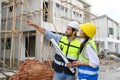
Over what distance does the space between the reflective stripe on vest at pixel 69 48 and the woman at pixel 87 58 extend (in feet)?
1.03

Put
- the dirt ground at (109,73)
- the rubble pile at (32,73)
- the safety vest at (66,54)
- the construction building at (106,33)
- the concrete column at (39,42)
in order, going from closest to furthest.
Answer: the safety vest at (66,54) → the rubble pile at (32,73) → the dirt ground at (109,73) → the concrete column at (39,42) → the construction building at (106,33)

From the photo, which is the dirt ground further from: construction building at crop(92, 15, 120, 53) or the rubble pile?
construction building at crop(92, 15, 120, 53)

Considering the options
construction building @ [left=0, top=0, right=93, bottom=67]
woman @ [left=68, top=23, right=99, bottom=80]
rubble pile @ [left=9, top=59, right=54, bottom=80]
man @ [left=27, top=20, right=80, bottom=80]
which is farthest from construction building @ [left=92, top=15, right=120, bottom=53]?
woman @ [left=68, top=23, right=99, bottom=80]

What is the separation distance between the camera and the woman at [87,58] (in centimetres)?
Result: 360

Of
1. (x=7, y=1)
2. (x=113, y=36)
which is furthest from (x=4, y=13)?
(x=113, y=36)

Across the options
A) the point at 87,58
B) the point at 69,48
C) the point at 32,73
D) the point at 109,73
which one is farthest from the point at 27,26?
the point at 87,58

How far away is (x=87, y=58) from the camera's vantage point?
12.1ft

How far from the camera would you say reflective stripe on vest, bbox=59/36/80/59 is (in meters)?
4.08

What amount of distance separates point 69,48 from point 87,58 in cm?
50

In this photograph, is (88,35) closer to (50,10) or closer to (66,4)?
(50,10)

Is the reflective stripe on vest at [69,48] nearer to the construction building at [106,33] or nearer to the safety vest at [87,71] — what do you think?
the safety vest at [87,71]

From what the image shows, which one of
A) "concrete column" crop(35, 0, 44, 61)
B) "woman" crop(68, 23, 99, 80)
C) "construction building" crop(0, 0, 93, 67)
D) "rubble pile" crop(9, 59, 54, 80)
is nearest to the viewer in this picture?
"woman" crop(68, 23, 99, 80)

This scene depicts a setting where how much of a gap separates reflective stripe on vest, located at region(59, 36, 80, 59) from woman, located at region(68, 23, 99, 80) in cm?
31

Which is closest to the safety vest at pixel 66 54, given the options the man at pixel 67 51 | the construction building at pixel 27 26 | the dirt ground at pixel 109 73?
the man at pixel 67 51
